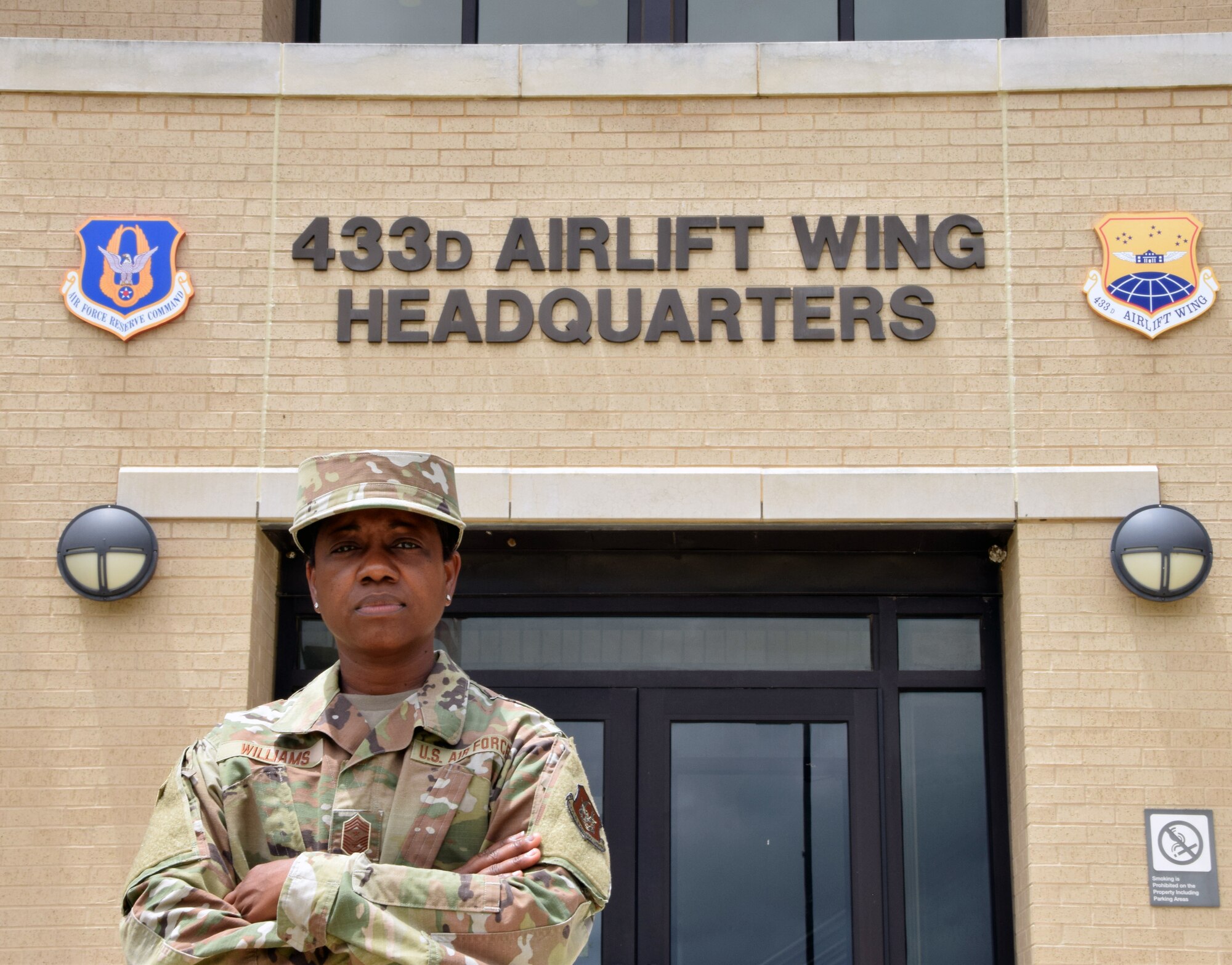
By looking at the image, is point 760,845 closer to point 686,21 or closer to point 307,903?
point 686,21

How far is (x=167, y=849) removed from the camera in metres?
3.28

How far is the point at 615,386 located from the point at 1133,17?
2.95 meters

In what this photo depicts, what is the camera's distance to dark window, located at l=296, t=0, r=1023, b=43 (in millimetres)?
8305

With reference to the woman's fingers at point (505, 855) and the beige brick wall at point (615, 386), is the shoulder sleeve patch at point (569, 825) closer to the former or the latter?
the woman's fingers at point (505, 855)

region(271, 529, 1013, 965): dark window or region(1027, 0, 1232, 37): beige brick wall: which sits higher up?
region(1027, 0, 1232, 37): beige brick wall

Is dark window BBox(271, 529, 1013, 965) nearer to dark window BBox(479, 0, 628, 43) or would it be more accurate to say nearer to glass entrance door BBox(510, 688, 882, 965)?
glass entrance door BBox(510, 688, 882, 965)

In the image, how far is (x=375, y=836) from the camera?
3.32m

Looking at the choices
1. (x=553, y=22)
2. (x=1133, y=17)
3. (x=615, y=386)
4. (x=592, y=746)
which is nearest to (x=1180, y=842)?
(x=592, y=746)

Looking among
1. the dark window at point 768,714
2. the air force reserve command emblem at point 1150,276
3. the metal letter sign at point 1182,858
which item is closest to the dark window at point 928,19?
the air force reserve command emblem at point 1150,276

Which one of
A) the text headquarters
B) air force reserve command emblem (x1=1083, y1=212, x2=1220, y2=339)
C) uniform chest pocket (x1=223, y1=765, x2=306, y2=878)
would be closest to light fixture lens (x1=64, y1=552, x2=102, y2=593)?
the text headquarters

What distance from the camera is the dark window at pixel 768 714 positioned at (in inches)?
284

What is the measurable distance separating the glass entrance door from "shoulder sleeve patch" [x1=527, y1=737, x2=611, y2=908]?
389 cm

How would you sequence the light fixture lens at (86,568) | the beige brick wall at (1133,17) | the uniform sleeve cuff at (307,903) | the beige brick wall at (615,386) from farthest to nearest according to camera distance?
1. the beige brick wall at (1133,17)
2. the light fixture lens at (86,568)
3. the beige brick wall at (615,386)
4. the uniform sleeve cuff at (307,903)

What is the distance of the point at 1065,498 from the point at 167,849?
4.70 m
